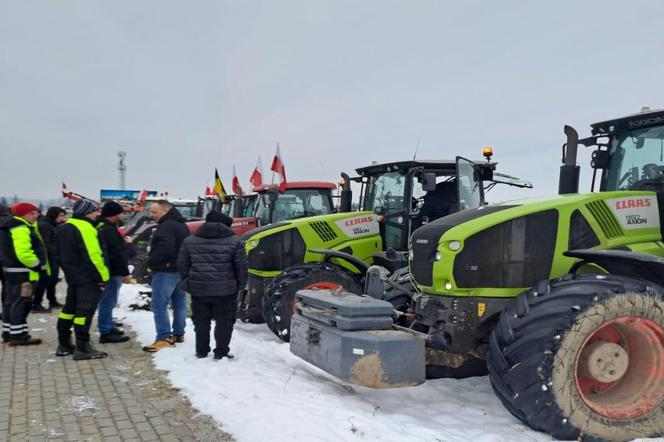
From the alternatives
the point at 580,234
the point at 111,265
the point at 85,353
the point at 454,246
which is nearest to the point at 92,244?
the point at 111,265

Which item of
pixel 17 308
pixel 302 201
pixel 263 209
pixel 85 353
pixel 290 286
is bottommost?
pixel 85 353

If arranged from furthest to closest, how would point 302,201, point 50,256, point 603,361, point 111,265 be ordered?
point 302,201 < point 50,256 < point 111,265 < point 603,361

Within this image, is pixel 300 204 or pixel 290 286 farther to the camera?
pixel 300 204

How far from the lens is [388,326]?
464 centimetres

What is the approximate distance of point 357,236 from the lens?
26.4 ft

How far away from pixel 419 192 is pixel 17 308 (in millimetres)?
5417

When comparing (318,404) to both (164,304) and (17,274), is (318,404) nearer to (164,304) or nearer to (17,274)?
(164,304)

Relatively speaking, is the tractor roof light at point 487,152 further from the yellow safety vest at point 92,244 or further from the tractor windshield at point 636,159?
the yellow safety vest at point 92,244

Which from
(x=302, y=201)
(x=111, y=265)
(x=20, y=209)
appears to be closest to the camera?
(x=111, y=265)

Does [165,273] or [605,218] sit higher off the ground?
[605,218]

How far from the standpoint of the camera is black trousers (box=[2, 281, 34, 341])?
21.8 ft

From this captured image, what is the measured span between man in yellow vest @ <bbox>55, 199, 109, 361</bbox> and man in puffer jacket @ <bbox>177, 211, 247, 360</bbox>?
1.02m

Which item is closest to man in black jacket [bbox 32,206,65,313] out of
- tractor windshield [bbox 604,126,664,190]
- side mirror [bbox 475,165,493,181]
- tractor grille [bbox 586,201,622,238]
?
side mirror [bbox 475,165,493,181]

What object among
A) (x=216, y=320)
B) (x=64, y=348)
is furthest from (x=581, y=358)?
(x=64, y=348)
